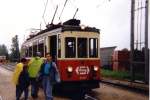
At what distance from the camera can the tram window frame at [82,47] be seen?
16.8 meters

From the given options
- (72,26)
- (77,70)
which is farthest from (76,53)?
(72,26)

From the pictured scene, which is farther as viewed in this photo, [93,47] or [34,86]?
[93,47]

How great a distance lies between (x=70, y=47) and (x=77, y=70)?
0.98m

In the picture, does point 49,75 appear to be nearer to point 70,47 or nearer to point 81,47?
point 70,47

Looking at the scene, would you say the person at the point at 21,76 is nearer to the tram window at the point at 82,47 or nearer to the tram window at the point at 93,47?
the tram window at the point at 82,47

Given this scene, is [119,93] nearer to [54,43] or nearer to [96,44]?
[96,44]

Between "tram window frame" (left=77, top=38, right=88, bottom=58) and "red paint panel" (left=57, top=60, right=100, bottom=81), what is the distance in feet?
1.03

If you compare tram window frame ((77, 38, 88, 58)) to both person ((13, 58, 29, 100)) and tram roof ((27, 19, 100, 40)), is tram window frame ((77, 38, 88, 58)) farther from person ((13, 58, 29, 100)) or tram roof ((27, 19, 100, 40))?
person ((13, 58, 29, 100))

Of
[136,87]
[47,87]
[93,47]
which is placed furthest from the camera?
[136,87]

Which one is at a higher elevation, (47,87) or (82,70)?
(82,70)

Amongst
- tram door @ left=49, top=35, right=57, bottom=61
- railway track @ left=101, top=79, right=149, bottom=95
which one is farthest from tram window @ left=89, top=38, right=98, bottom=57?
railway track @ left=101, top=79, right=149, bottom=95

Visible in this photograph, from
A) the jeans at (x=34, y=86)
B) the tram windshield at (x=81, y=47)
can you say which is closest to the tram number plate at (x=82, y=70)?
the tram windshield at (x=81, y=47)

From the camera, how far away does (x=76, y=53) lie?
1670 cm

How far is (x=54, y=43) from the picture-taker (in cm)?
1741
